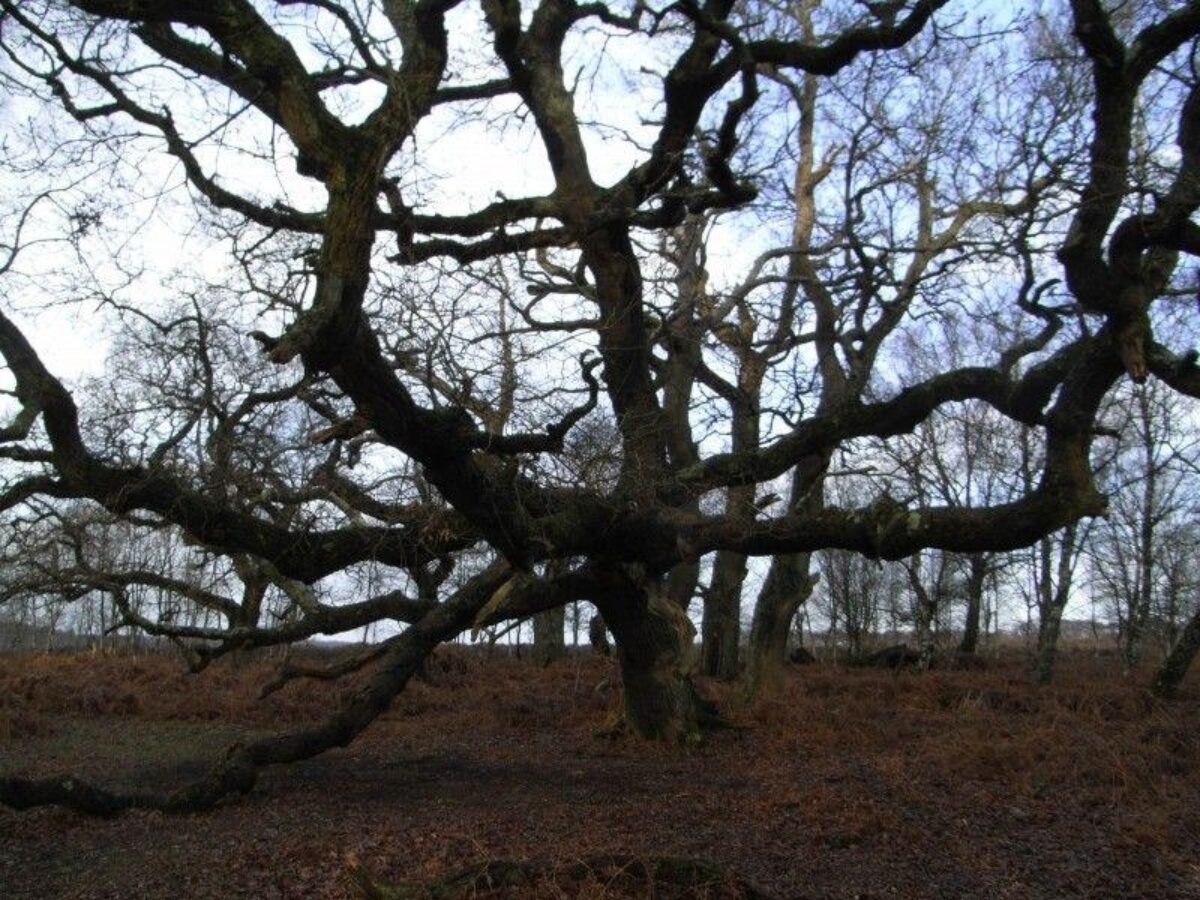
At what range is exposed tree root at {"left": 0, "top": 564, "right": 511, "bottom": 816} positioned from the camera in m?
7.71

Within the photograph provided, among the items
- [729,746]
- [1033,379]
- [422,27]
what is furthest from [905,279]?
[422,27]

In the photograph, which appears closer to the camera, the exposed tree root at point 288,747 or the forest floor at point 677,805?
the forest floor at point 677,805

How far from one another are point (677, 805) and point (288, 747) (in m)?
3.83

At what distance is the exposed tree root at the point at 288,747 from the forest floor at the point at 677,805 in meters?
0.20

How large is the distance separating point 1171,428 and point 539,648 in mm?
17319

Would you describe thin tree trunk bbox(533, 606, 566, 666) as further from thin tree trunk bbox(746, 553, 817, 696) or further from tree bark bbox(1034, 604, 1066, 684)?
tree bark bbox(1034, 604, 1066, 684)

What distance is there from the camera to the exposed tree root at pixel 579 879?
515cm

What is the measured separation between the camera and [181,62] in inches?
333

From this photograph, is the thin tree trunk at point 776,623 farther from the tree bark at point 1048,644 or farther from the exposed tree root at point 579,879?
the exposed tree root at point 579,879

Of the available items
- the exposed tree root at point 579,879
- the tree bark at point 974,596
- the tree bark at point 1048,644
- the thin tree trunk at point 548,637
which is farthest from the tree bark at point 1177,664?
the thin tree trunk at point 548,637

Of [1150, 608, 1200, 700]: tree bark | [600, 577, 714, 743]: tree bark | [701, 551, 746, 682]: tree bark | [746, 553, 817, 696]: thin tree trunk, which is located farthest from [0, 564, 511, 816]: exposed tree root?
[1150, 608, 1200, 700]: tree bark

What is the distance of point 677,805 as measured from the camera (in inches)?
319

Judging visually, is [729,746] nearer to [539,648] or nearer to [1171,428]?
[539,648]

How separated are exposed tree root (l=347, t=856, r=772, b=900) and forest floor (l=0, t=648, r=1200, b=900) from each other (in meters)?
0.04
